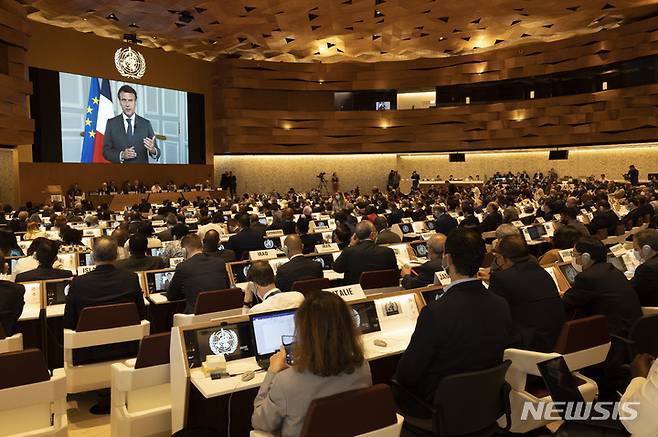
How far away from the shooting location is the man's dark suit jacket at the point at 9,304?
470 cm

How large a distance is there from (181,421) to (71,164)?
21.9m

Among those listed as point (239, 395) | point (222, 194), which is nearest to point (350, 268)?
point (239, 395)

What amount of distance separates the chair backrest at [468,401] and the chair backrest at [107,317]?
2.82m

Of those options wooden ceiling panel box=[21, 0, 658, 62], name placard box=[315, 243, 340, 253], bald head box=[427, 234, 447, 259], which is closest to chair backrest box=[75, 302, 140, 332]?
bald head box=[427, 234, 447, 259]

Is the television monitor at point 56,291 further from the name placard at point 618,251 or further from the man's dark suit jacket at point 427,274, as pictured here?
the name placard at point 618,251

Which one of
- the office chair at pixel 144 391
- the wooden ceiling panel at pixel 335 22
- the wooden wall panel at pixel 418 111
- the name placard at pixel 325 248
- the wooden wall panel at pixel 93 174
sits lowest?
the office chair at pixel 144 391

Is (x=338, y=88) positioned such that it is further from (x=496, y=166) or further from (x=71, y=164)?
(x=71, y=164)

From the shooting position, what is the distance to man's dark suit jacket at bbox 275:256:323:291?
613cm

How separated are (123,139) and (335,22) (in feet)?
33.1

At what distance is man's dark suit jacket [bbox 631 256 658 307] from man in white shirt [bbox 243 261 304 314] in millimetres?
3191

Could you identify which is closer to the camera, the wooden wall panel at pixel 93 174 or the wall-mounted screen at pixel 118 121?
the wooden wall panel at pixel 93 174

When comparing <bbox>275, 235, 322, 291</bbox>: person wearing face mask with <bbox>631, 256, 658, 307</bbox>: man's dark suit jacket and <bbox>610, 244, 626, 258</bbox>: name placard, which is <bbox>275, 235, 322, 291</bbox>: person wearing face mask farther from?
<bbox>610, 244, 626, 258</bbox>: name placard

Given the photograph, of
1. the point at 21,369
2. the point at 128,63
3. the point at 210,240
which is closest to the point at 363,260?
the point at 210,240

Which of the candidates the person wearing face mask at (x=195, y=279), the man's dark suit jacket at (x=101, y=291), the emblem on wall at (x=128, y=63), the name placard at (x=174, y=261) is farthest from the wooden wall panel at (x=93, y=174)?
the man's dark suit jacket at (x=101, y=291)
